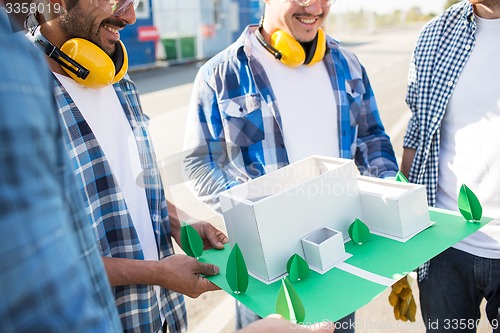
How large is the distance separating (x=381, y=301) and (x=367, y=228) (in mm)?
2186

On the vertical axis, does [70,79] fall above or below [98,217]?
above

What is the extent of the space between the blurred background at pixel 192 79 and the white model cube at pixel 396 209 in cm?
87

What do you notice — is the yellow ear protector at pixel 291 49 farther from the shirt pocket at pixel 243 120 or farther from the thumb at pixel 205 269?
the thumb at pixel 205 269

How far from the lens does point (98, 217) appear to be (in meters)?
1.62

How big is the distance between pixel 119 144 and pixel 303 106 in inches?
37.9

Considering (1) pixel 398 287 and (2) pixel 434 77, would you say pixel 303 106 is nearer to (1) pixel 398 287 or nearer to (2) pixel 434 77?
(2) pixel 434 77

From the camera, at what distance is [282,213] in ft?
4.85

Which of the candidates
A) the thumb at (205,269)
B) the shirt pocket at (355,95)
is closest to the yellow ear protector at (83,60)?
the thumb at (205,269)

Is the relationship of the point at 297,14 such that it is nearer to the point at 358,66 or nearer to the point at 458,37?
the point at 358,66

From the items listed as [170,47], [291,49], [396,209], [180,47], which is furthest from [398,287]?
[180,47]

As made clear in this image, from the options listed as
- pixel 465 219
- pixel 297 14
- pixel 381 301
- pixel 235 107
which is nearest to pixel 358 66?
pixel 297 14

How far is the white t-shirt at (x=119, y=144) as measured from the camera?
66.4 inches

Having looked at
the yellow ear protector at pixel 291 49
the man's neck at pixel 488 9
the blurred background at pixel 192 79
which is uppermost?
the man's neck at pixel 488 9

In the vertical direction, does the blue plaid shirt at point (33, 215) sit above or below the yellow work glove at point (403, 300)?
above
